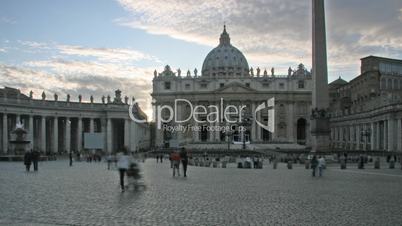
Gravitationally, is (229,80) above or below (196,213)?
above

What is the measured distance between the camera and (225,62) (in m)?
155

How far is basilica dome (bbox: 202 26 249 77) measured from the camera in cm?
15312

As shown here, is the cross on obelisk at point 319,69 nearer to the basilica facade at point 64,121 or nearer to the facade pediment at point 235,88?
the basilica facade at point 64,121

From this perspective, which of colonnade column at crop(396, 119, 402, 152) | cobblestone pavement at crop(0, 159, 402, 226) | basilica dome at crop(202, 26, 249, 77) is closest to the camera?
cobblestone pavement at crop(0, 159, 402, 226)

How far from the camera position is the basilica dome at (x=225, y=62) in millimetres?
153125

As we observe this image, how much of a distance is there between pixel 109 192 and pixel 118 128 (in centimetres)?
8234

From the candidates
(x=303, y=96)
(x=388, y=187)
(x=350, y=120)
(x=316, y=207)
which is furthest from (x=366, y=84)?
(x=316, y=207)

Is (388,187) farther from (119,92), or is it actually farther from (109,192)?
(119,92)

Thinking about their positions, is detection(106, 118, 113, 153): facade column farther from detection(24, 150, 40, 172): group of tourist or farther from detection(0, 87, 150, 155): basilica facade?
detection(24, 150, 40, 172): group of tourist

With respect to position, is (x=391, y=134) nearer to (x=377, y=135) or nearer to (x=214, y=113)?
(x=377, y=135)

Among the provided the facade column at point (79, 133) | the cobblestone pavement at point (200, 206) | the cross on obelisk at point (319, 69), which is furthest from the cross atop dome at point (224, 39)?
the cobblestone pavement at point (200, 206)

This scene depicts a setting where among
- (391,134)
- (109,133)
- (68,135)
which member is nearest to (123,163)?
(391,134)

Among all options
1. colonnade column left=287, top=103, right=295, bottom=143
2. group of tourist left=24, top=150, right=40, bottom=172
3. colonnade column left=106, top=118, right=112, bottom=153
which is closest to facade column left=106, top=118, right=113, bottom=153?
colonnade column left=106, top=118, right=112, bottom=153

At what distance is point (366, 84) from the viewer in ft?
334
